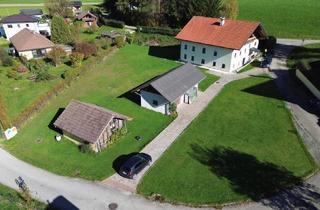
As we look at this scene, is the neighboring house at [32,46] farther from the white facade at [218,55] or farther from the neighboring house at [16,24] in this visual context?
the white facade at [218,55]

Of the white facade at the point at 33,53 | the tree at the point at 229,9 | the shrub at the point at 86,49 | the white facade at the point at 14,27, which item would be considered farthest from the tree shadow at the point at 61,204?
the white facade at the point at 14,27

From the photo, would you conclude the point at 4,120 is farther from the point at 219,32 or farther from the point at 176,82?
the point at 219,32

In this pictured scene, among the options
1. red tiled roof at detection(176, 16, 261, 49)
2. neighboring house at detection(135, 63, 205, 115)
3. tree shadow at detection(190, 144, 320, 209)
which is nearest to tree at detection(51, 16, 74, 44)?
red tiled roof at detection(176, 16, 261, 49)

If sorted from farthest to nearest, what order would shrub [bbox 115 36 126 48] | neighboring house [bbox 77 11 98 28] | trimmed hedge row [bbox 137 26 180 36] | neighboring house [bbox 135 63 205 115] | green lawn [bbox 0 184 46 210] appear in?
neighboring house [bbox 77 11 98 28] < trimmed hedge row [bbox 137 26 180 36] < shrub [bbox 115 36 126 48] < neighboring house [bbox 135 63 205 115] < green lawn [bbox 0 184 46 210]

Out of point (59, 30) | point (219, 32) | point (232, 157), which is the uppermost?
point (219, 32)

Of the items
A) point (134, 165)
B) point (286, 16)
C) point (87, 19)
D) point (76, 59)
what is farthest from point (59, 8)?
point (134, 165)

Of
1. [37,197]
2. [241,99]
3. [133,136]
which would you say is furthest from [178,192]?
[241,99]

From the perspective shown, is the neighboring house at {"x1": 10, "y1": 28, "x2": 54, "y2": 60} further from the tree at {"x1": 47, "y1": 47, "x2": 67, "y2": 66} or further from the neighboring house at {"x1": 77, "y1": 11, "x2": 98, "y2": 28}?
the neighboring house at {"x1": 77, "y1": 11, "x2": 98, "y2": 28}
